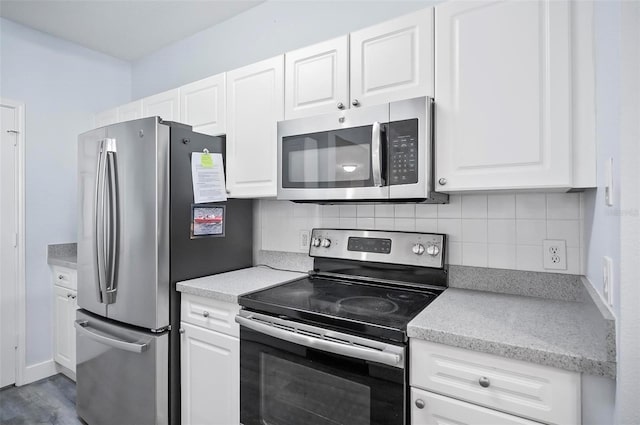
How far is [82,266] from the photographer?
6.83 feet

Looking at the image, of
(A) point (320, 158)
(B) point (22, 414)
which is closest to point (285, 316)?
(A) point (320, 158)

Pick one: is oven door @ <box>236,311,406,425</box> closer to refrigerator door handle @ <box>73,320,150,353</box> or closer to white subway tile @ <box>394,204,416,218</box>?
refrigerator door handle @ <box>73,320,150,353</box>

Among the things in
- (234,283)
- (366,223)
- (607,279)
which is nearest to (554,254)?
(607,279)

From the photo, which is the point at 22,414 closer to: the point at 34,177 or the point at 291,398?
the point at 34,177

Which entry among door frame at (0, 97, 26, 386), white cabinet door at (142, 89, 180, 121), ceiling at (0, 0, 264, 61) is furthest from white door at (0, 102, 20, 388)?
white cabinet door at (142, 89, 180, 121)

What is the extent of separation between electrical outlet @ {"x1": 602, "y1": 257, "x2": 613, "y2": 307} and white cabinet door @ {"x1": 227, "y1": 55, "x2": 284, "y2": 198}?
1.38m

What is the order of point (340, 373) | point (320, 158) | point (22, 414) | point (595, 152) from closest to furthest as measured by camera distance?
point (595, 152) < point (340, 373) < point (320, 158) < point (22, 414)

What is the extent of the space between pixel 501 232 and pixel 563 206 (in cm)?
25

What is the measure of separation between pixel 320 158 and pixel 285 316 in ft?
2.35

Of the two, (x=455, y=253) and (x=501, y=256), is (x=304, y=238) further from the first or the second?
(x=501, y=256)

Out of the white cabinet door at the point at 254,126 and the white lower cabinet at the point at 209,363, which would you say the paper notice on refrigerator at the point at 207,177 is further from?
the white lower cabinet at the point at 209,363

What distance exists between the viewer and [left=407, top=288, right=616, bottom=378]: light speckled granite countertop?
92cm

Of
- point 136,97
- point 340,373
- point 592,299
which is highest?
point 136,97

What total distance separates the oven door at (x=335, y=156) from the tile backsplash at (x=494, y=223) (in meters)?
0.38
